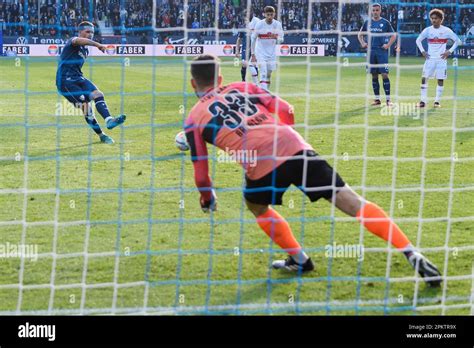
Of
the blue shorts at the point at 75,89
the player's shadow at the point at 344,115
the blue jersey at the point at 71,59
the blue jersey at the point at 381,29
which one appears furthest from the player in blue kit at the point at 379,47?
the blue jersey at the point at 71,59

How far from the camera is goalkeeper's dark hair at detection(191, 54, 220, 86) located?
6043mm

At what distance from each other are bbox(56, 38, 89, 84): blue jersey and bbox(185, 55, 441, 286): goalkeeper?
6211 millimetres

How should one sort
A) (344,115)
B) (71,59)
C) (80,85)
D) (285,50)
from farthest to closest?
(285,50) → (344,115) → (80,85) → (71,59)

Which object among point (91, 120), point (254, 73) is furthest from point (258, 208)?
point (254, 73)

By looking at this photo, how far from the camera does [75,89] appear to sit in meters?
12.4

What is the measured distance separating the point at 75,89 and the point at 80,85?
130 mm

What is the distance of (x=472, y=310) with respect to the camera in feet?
18.2

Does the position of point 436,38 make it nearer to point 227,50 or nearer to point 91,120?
point 91,120

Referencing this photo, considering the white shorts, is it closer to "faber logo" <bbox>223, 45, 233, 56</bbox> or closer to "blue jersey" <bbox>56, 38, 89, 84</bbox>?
"blue jersey" <bbox>56, 38, 89, 84</bbox>

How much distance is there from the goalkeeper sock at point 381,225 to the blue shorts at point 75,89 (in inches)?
300

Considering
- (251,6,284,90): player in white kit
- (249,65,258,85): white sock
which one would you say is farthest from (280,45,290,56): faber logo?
(251,6,284,90): player in white kit
